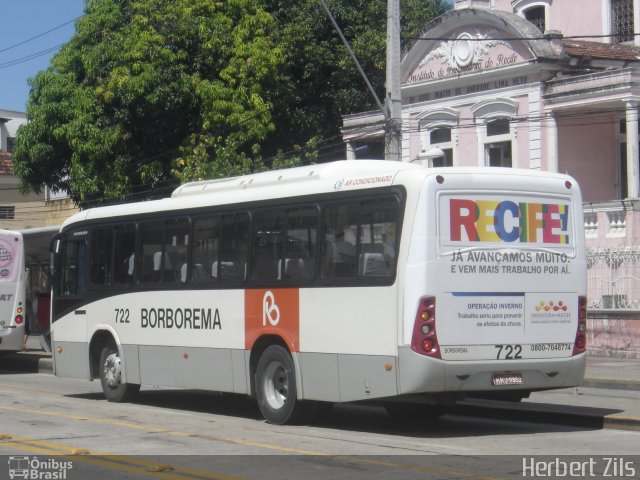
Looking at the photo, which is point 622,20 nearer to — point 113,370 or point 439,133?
point 439,133

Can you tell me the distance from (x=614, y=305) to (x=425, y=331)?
12.7 m

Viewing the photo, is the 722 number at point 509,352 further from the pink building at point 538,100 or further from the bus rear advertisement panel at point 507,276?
the pink building at point 538,100

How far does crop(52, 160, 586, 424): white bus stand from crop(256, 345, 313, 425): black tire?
1.0 inches

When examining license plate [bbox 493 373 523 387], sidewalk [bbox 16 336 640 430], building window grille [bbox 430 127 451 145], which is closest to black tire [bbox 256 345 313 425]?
license plate [bbox 493 373 523 387]

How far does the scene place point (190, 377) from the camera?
15.8 meters

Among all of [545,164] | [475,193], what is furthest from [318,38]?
→ [475,193]

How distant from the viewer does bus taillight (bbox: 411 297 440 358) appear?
481 inches

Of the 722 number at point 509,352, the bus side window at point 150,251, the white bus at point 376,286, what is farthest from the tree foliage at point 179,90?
the 722 number at point 509,352

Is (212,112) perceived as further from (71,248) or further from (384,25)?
(71,248)

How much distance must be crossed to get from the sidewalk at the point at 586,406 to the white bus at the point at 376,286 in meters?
1.01

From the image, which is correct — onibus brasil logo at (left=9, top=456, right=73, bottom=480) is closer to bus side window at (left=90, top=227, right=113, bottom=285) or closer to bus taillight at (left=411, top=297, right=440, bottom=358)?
bus taillight at (left=411, top=297, right=440, bottom=358)

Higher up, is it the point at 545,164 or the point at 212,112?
the point at 212,112

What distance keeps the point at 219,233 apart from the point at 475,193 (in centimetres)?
411

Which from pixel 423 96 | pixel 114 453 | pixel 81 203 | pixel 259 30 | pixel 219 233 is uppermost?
pixel 259 30
